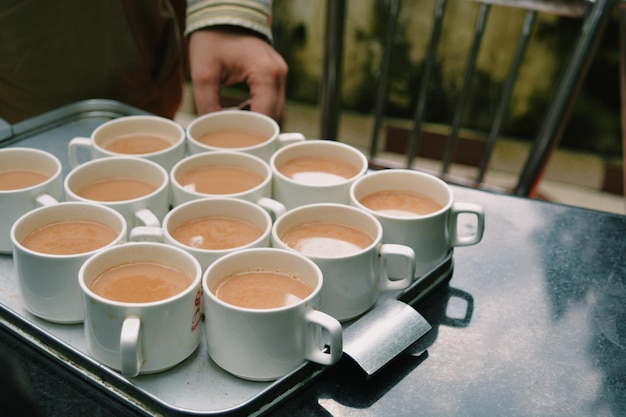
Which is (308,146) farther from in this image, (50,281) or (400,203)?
(50,281)

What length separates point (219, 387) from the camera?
87 centimetres

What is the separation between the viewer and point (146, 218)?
1.05 meters

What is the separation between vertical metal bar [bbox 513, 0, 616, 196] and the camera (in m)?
1.69

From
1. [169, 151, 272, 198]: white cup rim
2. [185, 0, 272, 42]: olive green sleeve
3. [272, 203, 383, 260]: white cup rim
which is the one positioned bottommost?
[169, 151, 272, 198]: white cup rim

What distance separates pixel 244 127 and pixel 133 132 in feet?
0.74

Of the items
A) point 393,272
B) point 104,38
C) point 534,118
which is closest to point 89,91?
point 104,38

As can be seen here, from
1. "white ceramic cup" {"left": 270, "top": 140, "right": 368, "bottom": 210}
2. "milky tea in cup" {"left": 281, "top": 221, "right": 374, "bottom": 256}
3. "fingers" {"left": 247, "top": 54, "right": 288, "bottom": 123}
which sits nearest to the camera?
"milky tea in cup" {"left": 281, "top": 221, "right": 374, "bottom": 256}

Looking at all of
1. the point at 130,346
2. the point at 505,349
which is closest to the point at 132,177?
the point at 130,346

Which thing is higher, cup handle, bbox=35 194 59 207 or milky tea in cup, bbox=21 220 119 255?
cup handle, bbox=35 194 59 207

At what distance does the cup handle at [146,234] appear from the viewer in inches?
39.4

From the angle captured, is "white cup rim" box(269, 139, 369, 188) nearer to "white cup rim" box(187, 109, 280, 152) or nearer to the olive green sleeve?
"white cup rim" box(187, 109, 280, 152)

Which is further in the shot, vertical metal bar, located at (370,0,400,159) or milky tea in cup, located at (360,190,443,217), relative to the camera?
vertical metal bar, located at (370,0,400,159)

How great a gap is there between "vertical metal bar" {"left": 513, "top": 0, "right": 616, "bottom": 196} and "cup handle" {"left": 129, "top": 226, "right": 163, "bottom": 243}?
122 cm

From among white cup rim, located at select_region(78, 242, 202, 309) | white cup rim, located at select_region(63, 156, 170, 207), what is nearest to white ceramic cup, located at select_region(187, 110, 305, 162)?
white cup rim, located at select_region(63, 156, 170, 207)
